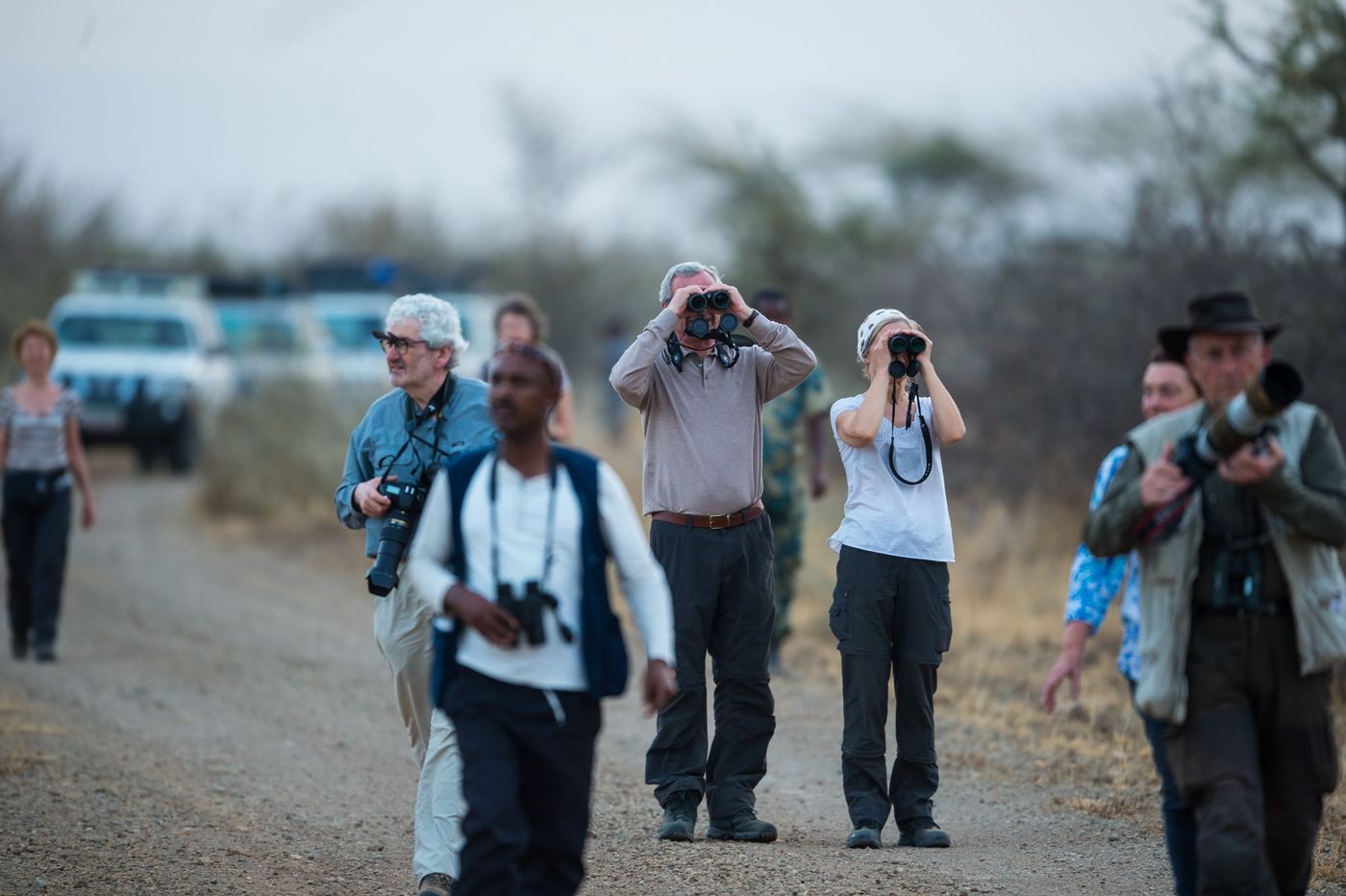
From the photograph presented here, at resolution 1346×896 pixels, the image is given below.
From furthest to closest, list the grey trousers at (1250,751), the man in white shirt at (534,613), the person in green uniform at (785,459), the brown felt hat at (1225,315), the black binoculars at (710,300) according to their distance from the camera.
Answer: the person in green uniform at (785,459) < the black binoculars at (710,300) < the man in white shirt at (534,613) < the brown felt hat at (1225,315) < the grey trousers at (1250,751)

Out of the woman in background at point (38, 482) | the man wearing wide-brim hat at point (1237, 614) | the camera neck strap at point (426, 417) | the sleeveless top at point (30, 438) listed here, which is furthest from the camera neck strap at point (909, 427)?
Result: the sleeveless top at point (30, 438)

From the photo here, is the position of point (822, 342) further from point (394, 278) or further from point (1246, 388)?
point (1246, 388)

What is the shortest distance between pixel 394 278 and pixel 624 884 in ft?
59.1

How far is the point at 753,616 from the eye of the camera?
6219 mm

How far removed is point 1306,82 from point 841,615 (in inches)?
330

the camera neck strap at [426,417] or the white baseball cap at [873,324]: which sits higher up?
the white baseball cap at [873,324]

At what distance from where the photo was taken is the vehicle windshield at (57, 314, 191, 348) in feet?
69.4

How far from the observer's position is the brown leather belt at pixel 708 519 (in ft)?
20.2

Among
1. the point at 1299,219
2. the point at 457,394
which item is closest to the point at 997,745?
the point at 457,394

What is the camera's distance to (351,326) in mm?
21766

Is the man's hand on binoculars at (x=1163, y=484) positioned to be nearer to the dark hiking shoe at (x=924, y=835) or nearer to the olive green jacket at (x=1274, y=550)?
the olive green jacket at (x=1274, y=550)

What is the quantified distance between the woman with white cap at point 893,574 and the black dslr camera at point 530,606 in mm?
2009

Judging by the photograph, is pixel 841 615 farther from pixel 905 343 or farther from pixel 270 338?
pixel 270 338

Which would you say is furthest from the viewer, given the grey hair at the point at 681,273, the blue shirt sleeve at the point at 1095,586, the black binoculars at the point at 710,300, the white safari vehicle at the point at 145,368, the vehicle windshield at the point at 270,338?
the white safari vehicle at the point at 145,368
